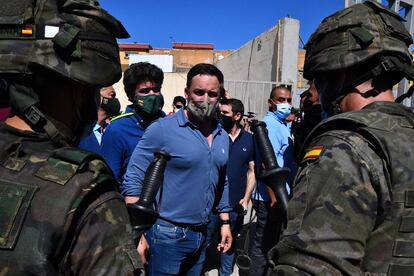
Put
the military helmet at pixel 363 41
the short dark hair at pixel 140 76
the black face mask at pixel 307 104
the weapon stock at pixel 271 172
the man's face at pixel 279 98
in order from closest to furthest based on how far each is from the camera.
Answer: the military helmet at pixel 363 41 < the weapon stock at pixel 271 172 < the short dark hair at pixel 140 76 < the black face mask at pixel 307 104 < the man's face at pixel 279 98

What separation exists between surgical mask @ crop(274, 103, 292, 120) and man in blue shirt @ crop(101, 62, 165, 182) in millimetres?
1631

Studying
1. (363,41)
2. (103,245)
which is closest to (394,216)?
(363,41)

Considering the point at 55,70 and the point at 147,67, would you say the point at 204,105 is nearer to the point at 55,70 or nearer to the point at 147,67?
the point at 147,67

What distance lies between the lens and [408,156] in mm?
1265

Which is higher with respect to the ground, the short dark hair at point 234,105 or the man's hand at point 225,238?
the short dark hair at point 234,105

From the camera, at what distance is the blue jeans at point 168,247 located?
2.54m

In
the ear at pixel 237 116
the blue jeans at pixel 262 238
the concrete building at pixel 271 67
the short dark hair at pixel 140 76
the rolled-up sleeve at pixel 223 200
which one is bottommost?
the blue jeans at pixel 262 238

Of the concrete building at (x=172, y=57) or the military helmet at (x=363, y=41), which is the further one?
the concrete building at (x=172, y=57)

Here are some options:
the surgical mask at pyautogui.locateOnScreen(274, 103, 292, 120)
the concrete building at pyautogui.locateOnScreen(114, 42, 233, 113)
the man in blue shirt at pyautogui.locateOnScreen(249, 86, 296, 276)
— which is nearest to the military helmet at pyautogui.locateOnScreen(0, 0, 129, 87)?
the man in blue shirt at pyautogui.locateOnScreen(249, 86, 296, 276)

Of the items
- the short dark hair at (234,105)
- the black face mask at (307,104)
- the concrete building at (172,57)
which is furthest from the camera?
the concrete building at (172,57)

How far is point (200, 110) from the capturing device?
2.77m

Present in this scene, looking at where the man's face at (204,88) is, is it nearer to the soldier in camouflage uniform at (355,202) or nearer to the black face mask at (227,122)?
the soldier in camouflage uniform at (355,202)

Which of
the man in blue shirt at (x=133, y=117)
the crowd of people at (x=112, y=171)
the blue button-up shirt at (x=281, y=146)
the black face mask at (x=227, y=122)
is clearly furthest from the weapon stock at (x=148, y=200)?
the black face mask at (x=227, y=122)

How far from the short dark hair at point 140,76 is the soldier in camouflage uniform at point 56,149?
1.65m
